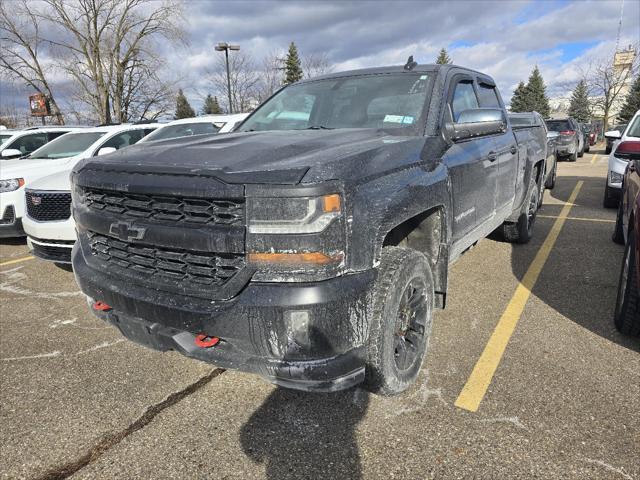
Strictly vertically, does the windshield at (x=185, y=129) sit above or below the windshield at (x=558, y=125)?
above

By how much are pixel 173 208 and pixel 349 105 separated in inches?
70.2

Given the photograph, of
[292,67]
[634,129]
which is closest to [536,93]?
[292,67]

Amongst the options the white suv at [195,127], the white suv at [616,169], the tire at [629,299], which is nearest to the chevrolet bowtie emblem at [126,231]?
the tire at [629,299]

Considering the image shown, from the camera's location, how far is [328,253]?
6.68 feet

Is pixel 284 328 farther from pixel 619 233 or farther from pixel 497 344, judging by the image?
pixel 619 233

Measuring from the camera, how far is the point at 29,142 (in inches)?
403

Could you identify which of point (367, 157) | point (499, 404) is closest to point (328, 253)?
point (367, 157)

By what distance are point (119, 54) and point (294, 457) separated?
1313 inches

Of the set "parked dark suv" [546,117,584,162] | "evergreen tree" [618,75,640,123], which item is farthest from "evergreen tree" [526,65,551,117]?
"parked dark suv" [546,117,584,162]

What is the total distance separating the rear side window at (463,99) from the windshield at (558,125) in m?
16.7

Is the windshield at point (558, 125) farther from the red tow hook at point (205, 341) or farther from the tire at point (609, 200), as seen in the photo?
the red tow hook at point (205, 341)

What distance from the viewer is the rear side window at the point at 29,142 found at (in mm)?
10016

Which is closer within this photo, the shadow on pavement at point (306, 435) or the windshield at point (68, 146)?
the shadow on pavement at point (306, 435)

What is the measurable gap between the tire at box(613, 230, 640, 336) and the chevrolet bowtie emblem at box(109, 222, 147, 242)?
308 centimetres
